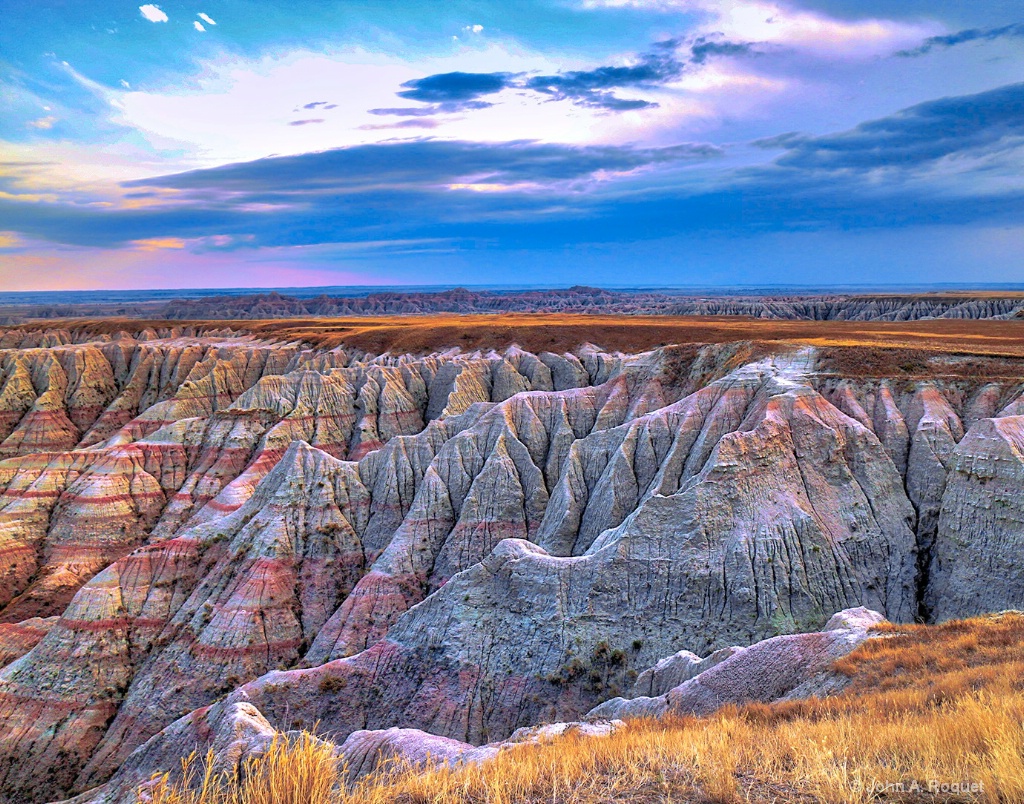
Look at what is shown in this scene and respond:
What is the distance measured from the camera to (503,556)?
23.6m

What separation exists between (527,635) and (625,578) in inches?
154

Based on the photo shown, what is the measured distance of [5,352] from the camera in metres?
80.9

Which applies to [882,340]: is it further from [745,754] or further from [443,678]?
[745,754]

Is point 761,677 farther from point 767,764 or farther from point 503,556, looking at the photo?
point 503,556

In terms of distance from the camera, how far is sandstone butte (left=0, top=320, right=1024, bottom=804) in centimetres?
2089

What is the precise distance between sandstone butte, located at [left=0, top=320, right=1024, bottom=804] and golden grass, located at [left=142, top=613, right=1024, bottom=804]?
377 centimetres

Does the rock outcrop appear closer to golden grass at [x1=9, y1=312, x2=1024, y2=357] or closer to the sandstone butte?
the sandstone butte

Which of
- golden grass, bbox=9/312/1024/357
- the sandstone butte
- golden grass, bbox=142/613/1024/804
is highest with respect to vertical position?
golden grass, bbox=9/312/1024/357

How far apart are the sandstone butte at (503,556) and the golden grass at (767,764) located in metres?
3.77

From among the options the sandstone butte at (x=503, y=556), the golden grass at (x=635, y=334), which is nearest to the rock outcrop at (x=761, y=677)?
the sandstone butte at (x=503, y=556)

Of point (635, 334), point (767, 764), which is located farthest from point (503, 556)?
point (635, 334)

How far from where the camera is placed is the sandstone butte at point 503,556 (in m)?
20.9

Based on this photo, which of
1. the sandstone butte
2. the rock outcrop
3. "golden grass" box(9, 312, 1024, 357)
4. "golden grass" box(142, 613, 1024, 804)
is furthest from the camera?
"golden grass" box(9, 312, 1024, 357)

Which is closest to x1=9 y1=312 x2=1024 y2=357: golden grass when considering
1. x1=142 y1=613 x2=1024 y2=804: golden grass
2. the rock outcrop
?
the rock outcrop
